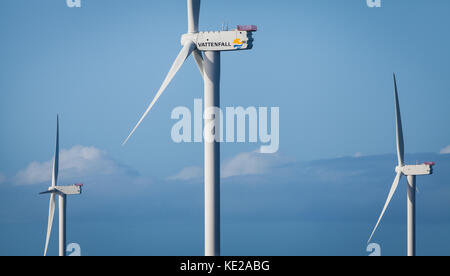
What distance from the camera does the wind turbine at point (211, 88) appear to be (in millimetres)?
70500

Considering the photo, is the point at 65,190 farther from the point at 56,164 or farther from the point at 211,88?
the point at 211,88

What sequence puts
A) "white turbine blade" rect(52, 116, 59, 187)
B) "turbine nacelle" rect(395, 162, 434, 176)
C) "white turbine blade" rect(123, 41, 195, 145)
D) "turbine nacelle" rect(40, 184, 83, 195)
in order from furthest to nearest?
"turbine nacelle" rect(40, 184, 83, 195), "white turbine blade" rect(52, 116, 59, 187), "turbine nacelle" rect(395, 162, 434, 176), "white turbine blade" rect(123, 41, 195, 145)

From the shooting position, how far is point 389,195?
282 ft

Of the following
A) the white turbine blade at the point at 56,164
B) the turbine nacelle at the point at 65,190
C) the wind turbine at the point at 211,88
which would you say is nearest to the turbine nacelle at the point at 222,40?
the wind turbine at the point at 211,88

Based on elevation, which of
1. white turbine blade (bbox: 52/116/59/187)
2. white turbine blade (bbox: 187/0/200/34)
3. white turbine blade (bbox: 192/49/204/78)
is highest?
white turbine blade (bbox: 187/0/200/34)

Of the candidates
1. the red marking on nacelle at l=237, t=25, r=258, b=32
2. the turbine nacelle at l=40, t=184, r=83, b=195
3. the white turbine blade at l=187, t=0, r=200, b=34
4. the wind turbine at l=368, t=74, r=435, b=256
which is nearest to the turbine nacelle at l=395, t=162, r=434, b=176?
the wind turbine at l=368, t=74, r=435, b=256

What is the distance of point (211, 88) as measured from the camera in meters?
71.4

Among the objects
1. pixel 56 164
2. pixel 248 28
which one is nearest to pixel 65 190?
pixel 56 164

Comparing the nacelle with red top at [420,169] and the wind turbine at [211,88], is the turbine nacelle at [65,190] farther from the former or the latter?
the nacelle with red top at [420,169]

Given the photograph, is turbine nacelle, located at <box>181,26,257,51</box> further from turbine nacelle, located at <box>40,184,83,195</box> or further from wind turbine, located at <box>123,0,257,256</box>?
turbine nacelle, located at <box>40,184,83,195</box>

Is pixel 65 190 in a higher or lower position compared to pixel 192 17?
lower

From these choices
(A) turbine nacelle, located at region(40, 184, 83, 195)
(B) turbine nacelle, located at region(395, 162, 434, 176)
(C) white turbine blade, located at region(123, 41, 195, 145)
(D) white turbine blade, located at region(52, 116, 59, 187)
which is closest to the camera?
(C) white turbine blade, located at region(123, 41, 195, 145)

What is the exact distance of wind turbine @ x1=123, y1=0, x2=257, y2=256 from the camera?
231ft
